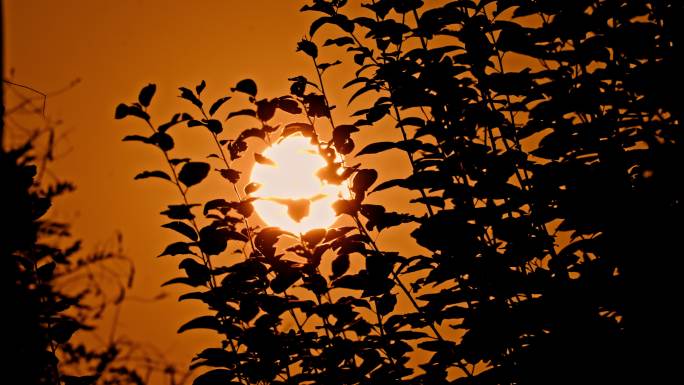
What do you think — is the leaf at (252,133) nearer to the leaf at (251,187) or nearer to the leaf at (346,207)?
the leaf at (251,187)

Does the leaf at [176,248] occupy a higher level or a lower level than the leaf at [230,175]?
lower

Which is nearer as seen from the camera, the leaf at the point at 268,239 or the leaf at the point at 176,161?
the leaf at the point at 268,239

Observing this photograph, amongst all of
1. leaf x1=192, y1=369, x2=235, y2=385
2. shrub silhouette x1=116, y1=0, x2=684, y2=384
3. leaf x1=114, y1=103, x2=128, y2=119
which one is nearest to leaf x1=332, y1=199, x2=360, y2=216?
shrub silhouette x1=116, y1=0, x2=684, y2=384

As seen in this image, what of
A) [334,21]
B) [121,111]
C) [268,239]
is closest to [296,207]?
[268,239]

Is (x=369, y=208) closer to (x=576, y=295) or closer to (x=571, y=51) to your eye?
(x=576, y=295)

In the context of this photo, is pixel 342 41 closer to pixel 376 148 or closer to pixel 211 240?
pixel 376 148

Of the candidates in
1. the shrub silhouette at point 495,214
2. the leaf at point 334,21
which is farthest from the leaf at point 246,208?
the leaf at point 334,21

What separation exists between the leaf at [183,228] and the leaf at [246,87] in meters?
0.81

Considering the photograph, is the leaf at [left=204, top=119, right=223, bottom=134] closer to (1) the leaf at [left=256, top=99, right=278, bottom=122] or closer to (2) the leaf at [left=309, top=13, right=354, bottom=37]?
(1) the leaf at [left=256, top=99, right=278, bottom=122]

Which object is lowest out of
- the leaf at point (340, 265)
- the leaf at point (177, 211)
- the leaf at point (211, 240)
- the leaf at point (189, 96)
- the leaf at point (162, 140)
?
the leaf at point (340, 265)

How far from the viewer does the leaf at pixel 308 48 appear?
293 centimetres

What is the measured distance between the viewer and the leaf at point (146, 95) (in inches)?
105

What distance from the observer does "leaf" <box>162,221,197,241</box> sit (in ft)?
9.00

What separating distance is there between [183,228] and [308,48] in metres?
1.25
